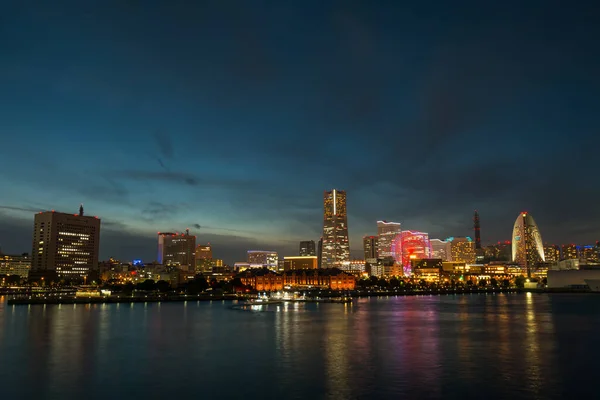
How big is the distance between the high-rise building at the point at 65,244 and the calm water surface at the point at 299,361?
136m

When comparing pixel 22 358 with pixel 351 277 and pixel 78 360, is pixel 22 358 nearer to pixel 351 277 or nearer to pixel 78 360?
pixel 78 360

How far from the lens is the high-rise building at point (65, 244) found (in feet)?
564

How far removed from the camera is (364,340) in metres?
38.7

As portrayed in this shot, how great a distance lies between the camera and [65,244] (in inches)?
6949

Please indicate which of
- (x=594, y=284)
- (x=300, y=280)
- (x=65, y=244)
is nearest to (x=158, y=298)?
(x=300, y=280)

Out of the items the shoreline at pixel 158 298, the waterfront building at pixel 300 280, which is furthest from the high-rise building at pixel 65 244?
the shoreline at pixel 158 298

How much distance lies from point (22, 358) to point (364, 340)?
79.8 feet

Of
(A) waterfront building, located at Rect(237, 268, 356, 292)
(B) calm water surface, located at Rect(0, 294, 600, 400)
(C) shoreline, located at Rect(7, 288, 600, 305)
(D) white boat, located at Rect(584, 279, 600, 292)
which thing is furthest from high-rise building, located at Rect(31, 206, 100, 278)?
(D) white boat, located at Rect(584, 279, 600, 292)

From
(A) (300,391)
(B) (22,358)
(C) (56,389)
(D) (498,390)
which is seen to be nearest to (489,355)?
(D) (498,390)

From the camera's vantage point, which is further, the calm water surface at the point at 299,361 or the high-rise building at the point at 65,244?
the high-rise building at the point at 65,244

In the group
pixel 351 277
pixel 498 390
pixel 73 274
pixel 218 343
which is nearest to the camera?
pixel 498 390

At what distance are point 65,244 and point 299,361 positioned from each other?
17016 centimetres

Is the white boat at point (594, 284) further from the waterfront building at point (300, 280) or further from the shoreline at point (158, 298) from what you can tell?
the waterfront building at point (300, 280)

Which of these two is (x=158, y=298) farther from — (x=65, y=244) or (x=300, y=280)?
(x=65, y=244)
